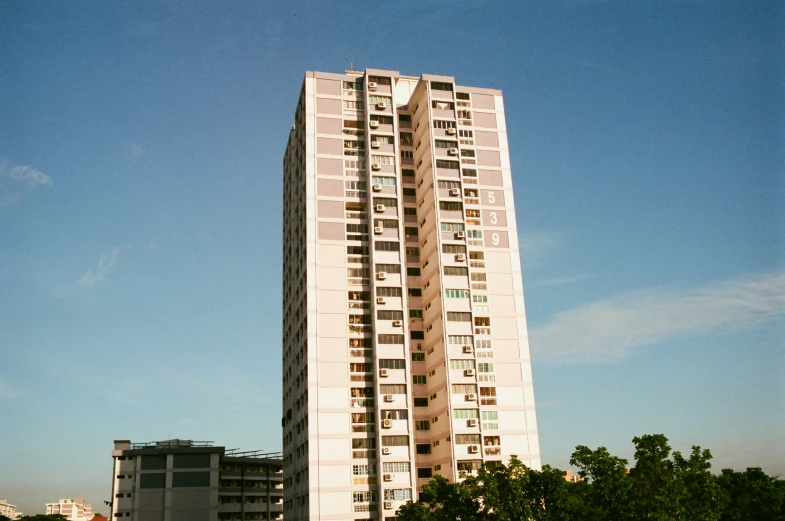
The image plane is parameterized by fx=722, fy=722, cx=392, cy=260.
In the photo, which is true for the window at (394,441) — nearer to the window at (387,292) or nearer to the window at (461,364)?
the window at (461,364)

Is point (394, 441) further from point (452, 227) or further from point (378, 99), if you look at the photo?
point (378, 99)

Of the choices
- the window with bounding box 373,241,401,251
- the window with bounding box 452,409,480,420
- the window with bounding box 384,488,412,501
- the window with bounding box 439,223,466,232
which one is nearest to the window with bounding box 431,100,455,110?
the window with bounding box 439,223,466,232

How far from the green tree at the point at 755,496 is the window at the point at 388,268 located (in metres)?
36.7

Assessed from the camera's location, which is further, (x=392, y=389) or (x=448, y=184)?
(x=448, y=184)

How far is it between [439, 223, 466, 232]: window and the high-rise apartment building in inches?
4.7

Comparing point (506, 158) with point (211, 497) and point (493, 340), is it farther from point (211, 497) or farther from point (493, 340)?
point (211, 497)

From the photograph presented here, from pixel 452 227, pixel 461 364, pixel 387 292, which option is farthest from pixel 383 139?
pixel 461 364

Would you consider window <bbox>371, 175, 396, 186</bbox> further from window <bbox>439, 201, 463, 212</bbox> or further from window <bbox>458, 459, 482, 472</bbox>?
window <bbox>458, 459, 482, 472</bbox>

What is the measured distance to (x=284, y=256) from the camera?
9019 centimetres

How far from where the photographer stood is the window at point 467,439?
63969 mm

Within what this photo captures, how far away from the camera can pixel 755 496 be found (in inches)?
2714

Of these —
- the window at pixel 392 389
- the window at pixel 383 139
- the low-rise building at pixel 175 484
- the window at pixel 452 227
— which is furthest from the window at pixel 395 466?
the low-rise building at pixel 175 484

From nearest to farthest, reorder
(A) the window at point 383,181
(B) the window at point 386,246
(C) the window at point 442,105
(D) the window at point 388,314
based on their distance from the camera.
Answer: (D) the window at point 388,314
(B) the window at point 386,246
(A) the window at point 383,181
(C) the window at point 442,105

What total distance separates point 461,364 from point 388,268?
1158 cm
